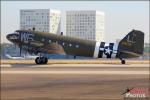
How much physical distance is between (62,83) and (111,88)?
413 cm

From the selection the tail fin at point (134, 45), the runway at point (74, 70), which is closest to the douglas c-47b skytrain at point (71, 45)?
the tail fin at point (134, 45)

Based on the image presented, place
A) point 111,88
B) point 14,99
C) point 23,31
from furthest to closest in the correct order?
point 23,31, point 111,88, point 14,99

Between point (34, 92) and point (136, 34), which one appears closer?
point (34, 92)

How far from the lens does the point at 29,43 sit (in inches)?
1941

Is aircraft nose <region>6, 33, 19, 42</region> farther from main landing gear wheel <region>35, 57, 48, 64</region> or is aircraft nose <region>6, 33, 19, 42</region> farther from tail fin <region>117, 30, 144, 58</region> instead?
tail fin <region>117, 30, 144, 58</region>

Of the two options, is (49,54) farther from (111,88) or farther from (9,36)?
(111,88)

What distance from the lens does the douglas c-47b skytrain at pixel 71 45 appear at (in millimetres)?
49531

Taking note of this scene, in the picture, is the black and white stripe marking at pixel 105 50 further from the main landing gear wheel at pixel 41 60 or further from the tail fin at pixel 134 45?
the main landing gear wheel at pixel 41 60

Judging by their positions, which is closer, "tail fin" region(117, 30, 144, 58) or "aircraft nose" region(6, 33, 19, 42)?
"aircraft nose" region(6, 33, 19, 42)

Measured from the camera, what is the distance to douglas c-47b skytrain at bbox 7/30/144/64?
49.5 meters

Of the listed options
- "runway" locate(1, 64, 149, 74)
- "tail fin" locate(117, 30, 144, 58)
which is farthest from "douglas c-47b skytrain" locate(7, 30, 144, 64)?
"runway" locate(1, 64, 149, 74)

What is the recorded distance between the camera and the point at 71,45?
51250 millimetres

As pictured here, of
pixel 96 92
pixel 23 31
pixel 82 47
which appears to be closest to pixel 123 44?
pixel 82 47

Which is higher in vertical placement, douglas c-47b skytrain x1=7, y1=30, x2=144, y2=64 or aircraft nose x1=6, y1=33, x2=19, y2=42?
aircraft nose x1=6, y1=33, x2=19, y2=42
